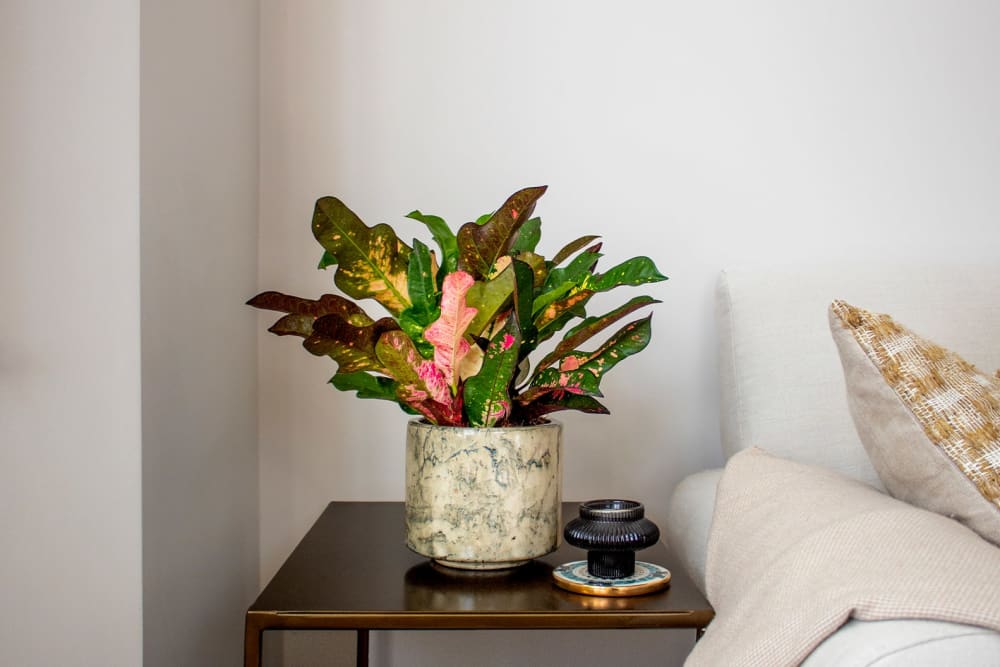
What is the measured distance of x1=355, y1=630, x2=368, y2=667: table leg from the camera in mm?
1242

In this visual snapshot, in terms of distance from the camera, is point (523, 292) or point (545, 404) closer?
point (523, 292)

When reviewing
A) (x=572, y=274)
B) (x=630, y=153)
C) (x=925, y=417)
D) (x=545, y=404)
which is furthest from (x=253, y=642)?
(x=630, y=153)

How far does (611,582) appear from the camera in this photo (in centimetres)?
89

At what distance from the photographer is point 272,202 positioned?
140 cm

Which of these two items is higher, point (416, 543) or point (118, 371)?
point (118, 371)

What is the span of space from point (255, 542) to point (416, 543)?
1.79 feet

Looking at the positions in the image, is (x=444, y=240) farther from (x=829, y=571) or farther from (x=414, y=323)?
(x=829, y=571)

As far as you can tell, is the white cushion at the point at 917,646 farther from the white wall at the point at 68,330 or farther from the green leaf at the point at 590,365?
the white wall at the point at 68,330

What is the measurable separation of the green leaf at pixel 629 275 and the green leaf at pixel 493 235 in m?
0.10

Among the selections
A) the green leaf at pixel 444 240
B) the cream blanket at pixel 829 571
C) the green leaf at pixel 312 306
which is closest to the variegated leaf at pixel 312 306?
the green leaf at pixel 312 306

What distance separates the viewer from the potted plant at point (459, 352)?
89 centimetres

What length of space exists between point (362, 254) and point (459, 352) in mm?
146

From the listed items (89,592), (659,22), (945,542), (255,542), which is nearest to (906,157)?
(659,22)

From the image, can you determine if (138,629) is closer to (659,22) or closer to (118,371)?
(118,371)
